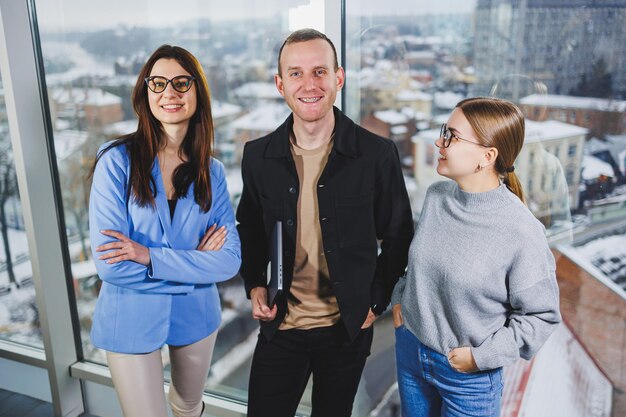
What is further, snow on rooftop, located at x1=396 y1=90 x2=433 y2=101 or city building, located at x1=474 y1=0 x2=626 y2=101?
snow on rooftop, located at x1=396 y1=90 x2=433 y2=101

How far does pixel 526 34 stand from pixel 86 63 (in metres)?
1.96

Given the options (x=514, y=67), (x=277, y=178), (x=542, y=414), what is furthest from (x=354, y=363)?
(x=514, y=67)

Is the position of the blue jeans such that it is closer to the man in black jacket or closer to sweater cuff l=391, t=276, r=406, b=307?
sweater cuff l=391, t=276, r=406, b=307

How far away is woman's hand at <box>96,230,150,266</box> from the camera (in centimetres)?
150

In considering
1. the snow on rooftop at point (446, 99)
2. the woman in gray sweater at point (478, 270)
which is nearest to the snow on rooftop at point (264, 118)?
the snow on rooftop at point (446, 99)

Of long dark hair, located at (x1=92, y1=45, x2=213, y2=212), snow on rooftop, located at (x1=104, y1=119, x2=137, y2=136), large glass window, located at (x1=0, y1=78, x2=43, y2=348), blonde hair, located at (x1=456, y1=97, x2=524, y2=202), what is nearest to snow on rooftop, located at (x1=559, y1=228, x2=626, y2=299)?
blonde hair, located at (x1=456, y1=97, x2=524, y2=202)

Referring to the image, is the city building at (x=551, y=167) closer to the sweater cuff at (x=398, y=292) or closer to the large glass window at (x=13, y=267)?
the sweater cuff at (x=398, y=292)

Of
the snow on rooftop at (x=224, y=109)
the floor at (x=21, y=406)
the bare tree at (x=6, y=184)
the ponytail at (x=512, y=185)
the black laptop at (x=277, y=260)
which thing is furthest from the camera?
the bare tree at (x=6, y=184)

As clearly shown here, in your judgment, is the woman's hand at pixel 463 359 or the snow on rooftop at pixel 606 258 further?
the snow on rooftop at pixel 606 258

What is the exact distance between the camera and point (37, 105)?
2469mm

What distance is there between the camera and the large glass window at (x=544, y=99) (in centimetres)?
169

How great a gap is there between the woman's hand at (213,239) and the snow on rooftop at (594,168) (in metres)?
1.17

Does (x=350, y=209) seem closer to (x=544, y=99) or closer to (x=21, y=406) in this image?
(x=544, y=99)

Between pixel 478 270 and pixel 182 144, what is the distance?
3.10 ft
